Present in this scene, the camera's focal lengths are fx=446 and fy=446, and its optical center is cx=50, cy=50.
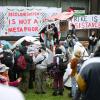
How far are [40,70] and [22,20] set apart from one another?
7.78 m

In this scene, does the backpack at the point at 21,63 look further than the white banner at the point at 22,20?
No

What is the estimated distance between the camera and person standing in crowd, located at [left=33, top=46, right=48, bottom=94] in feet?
42.9

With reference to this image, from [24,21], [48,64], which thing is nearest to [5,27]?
[24,21]

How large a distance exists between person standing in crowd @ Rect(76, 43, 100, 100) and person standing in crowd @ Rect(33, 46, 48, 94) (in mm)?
8334

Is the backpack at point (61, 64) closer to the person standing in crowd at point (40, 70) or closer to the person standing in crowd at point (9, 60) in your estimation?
the person standing in crowd at point (40, 70)

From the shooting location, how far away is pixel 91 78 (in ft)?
15.1

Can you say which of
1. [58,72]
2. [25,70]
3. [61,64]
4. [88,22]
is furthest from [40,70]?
[88,22]

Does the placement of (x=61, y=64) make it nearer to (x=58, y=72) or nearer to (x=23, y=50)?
(x=58, y=72)

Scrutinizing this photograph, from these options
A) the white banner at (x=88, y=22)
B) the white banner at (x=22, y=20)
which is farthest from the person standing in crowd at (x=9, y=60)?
the white banner at (x=88, y=22)

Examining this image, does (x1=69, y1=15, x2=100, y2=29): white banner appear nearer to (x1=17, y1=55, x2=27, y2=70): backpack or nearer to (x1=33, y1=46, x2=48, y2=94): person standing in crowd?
(x1=33, y1=46, x2=48, y2=94): person standing in crowd

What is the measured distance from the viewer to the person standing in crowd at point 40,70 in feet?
42.9

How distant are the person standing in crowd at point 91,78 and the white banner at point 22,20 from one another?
1577cm

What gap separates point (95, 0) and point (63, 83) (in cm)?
1464

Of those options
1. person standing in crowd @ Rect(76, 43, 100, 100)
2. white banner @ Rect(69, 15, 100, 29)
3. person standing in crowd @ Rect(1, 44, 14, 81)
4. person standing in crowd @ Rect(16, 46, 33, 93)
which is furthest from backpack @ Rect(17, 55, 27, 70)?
white banner @ Rect(69, 15, 100, 29)
